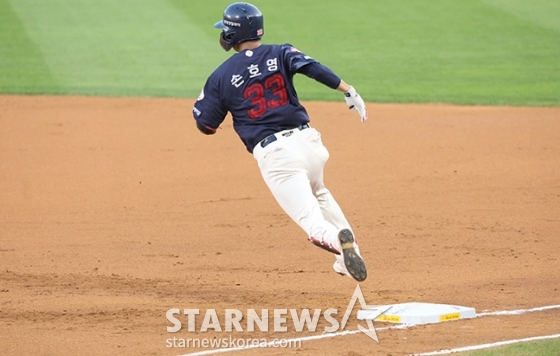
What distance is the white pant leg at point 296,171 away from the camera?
6355 millimetres

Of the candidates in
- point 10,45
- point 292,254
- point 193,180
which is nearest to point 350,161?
point 193,180

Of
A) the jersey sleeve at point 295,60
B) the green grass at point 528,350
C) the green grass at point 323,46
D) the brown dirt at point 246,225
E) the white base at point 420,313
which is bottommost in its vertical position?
the green grass at point 323,46

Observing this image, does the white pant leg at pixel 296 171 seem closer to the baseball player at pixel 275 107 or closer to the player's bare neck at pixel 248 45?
the baseball player at pixel 275 107

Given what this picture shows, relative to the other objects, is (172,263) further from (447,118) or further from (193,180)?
(447,118)

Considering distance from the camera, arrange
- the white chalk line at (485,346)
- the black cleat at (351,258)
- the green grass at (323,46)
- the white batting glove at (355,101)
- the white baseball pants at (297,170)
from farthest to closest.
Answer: the green grass at (323,46) → the white batting glove at (355,101) → the white baseball pants at (297,170) → the black cleat at (351,258) → the white chalk line at (485,346)

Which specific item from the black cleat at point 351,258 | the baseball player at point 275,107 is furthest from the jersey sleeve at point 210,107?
the black cleat at point 351,258

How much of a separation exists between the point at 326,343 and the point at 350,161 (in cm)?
603

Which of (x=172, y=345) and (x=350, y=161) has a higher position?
(x=172, y=345)

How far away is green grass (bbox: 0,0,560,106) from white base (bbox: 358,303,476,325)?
8.90m

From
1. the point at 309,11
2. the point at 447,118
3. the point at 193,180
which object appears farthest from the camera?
the point at 309,11

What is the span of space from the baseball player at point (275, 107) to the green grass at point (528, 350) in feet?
4.02

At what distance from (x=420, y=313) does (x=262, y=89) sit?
1985 millimetres

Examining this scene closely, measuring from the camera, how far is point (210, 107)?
675 cm

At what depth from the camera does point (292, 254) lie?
334 inches
